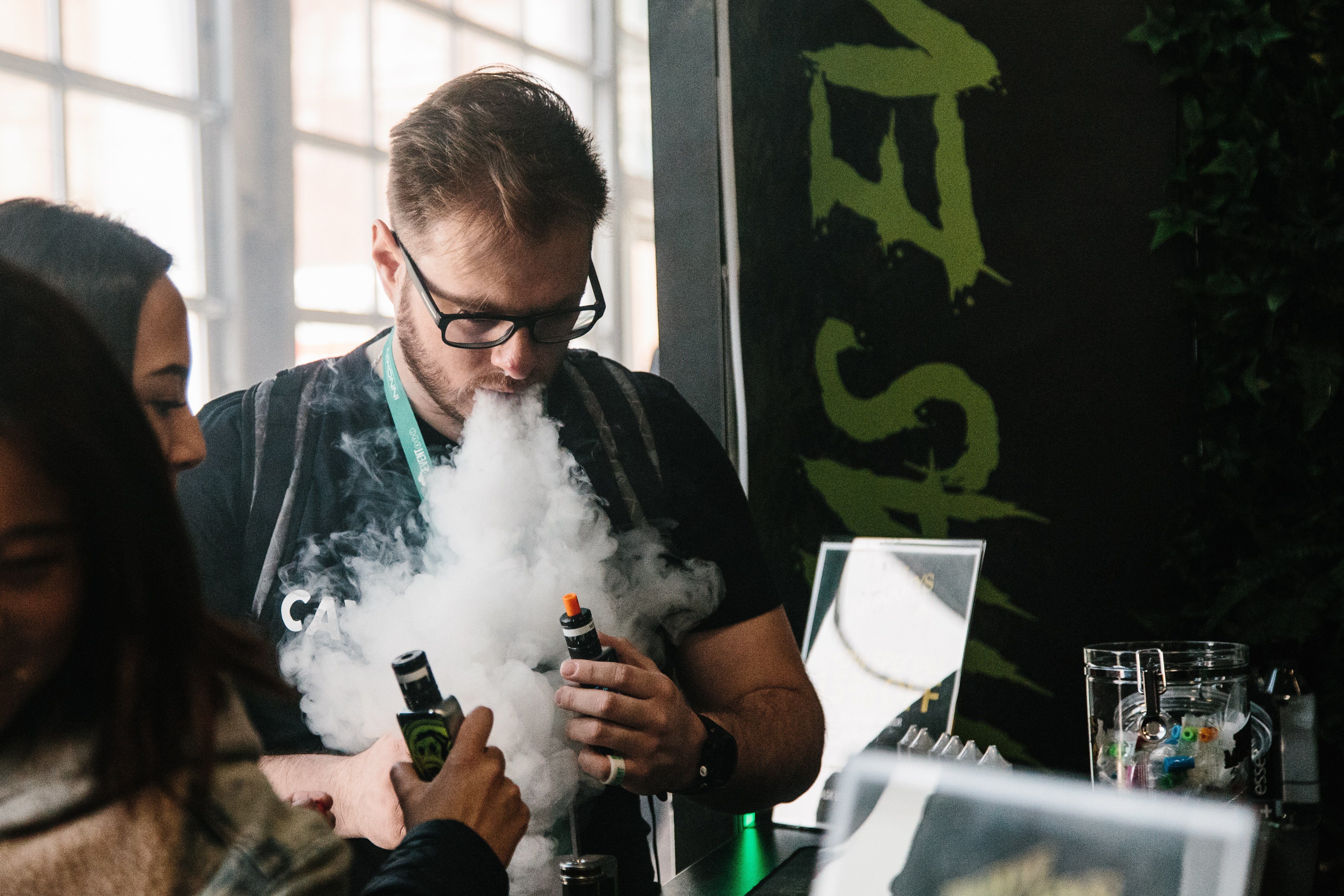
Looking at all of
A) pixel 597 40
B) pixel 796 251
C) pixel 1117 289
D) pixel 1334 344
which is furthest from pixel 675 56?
pixel 1334 344

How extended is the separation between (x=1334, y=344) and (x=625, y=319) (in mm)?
1825

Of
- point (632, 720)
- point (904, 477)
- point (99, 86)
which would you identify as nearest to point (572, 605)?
point (632, 720)

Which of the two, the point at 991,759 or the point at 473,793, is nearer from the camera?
the point at 473,793

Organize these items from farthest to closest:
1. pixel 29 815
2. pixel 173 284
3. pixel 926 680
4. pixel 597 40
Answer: pixel 597 40 < pixel 926 680 < pixel 173 284 < pixel 29 815

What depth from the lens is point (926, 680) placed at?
2.36m

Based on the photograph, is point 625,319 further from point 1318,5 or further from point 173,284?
point 1318,5

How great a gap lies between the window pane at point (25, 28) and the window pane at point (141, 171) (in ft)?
0.22

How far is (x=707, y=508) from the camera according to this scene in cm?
198

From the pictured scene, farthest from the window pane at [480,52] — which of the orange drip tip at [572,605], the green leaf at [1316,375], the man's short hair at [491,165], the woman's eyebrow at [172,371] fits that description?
the green leaf at [1316,375]

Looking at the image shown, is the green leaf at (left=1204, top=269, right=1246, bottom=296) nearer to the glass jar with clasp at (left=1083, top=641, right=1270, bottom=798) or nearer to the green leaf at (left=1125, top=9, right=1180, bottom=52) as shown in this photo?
the green leaf at (left=1125, top=9, right=1180, bottom=52)

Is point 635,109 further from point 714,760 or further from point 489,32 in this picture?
point 714,760

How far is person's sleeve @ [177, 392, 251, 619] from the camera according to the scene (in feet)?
5.41

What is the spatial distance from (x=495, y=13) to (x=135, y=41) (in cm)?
97

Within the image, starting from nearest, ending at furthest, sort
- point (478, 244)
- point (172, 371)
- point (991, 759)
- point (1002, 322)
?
point (172, 371) < point (478, 244) < point (991, 759) < point (1002, 322)
